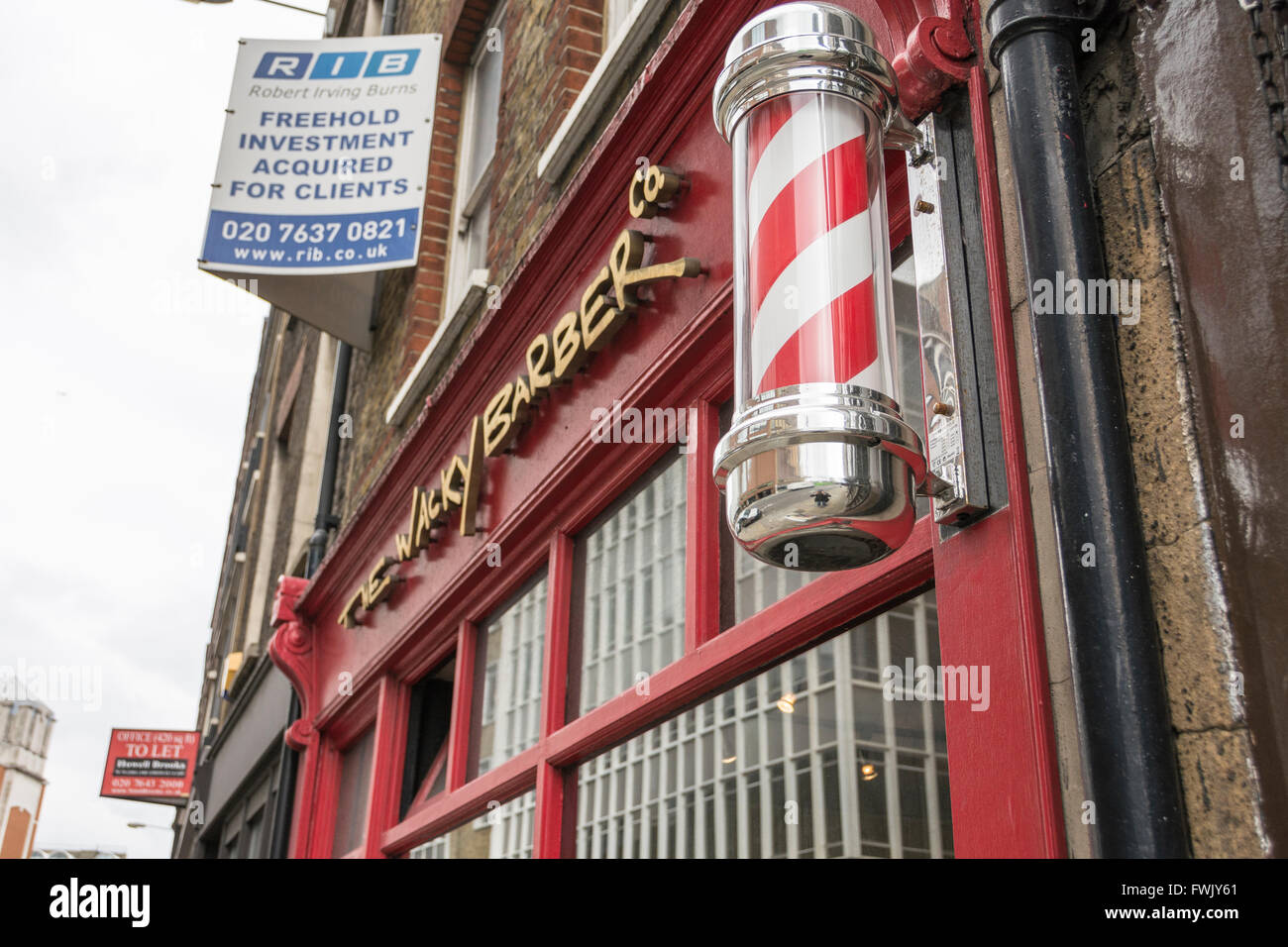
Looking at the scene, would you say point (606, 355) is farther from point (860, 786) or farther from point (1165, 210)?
point (1165, 210)

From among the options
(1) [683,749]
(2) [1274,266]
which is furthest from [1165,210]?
(1) [683,749]

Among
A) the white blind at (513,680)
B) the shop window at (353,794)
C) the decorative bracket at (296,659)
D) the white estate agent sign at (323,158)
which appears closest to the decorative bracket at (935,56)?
the white blind at (513,680)

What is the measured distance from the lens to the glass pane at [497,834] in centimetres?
398

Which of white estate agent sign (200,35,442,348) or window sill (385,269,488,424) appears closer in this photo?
window sill (385,269,488,424)

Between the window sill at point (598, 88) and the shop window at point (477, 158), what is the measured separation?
141 cm

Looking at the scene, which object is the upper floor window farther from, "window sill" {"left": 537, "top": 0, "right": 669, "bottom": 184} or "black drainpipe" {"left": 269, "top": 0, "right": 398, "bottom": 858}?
"black drainpipe" {"left": 269, "top": 0, "right": 398, "bottom": 858}

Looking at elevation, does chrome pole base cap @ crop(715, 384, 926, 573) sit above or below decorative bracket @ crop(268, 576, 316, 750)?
below

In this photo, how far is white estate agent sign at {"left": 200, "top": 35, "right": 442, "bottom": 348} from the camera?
6.09m

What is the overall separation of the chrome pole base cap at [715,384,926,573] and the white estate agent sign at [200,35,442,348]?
182 inches

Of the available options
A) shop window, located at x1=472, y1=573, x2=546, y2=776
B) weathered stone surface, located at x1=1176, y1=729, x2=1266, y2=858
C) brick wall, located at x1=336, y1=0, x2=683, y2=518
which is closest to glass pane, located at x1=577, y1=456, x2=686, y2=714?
shop window, located at x1=472, y1=573, x2=546, y2=776

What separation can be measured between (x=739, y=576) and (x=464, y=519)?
1.85 m

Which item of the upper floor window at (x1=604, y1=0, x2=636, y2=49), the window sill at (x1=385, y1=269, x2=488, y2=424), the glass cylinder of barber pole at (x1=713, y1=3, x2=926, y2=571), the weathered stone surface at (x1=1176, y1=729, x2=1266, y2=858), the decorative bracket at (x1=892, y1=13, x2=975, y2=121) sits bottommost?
the weathered stone surface at (x1=1176, y1=729, x2=1266, y2=858)

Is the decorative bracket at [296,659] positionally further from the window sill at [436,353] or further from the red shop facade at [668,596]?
the window sill at [436,353]
